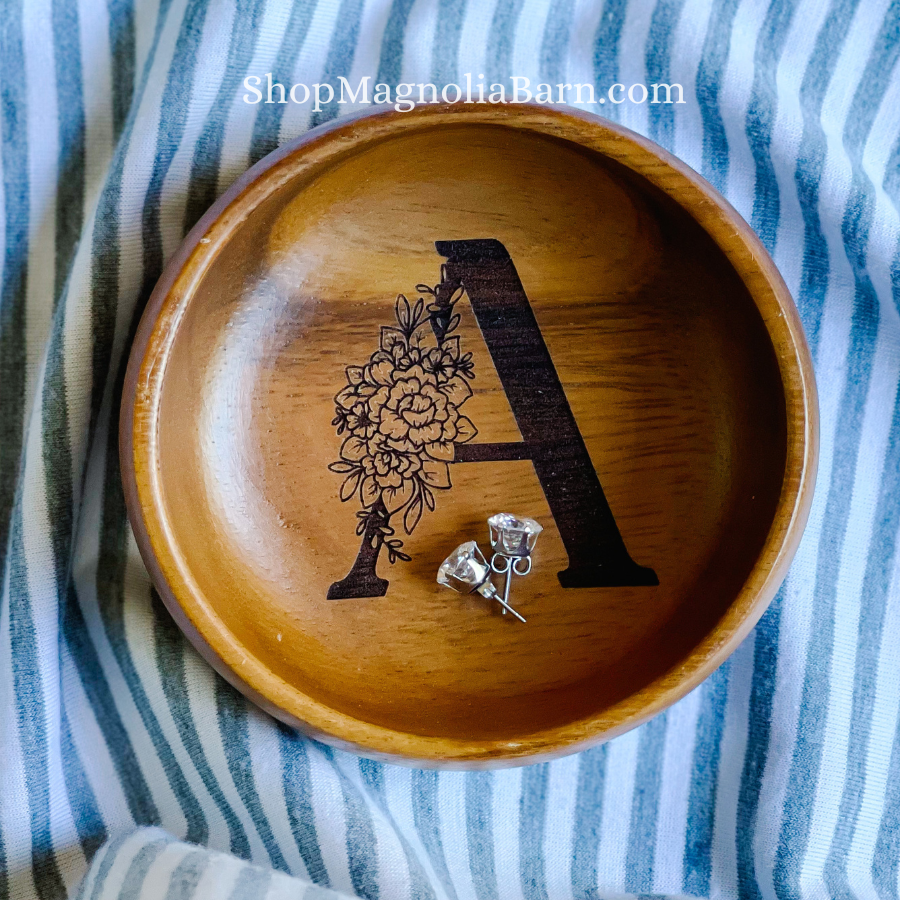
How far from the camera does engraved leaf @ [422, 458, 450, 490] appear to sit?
1.73ft

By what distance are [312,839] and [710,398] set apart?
0.35m

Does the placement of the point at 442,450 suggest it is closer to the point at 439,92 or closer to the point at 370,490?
the point at 370,490

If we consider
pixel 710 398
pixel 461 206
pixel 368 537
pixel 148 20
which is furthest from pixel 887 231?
pixel 148 20

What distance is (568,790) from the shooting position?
0.59 meters

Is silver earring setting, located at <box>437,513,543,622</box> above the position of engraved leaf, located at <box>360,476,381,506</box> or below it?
below

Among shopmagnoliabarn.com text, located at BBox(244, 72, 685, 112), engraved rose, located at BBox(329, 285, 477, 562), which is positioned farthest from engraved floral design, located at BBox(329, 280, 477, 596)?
shopmagnoliabarn.com text, located at BBox(244, 72, 685, 112)

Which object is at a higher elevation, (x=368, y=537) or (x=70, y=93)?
(x=70, y=93)

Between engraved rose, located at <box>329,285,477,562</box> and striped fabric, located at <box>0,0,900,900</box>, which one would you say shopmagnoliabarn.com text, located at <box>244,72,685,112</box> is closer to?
striped fabric, located at <box>0,0,900,900</box>

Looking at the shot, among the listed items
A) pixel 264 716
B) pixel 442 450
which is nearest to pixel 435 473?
pixel 442 450

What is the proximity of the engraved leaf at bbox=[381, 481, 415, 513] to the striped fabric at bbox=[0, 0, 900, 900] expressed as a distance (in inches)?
6.0

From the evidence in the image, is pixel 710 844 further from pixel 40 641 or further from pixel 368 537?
pixel 40 641

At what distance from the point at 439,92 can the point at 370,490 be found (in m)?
0.24

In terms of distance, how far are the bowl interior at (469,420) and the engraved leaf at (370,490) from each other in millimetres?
10

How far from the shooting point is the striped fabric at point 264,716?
0.54m
